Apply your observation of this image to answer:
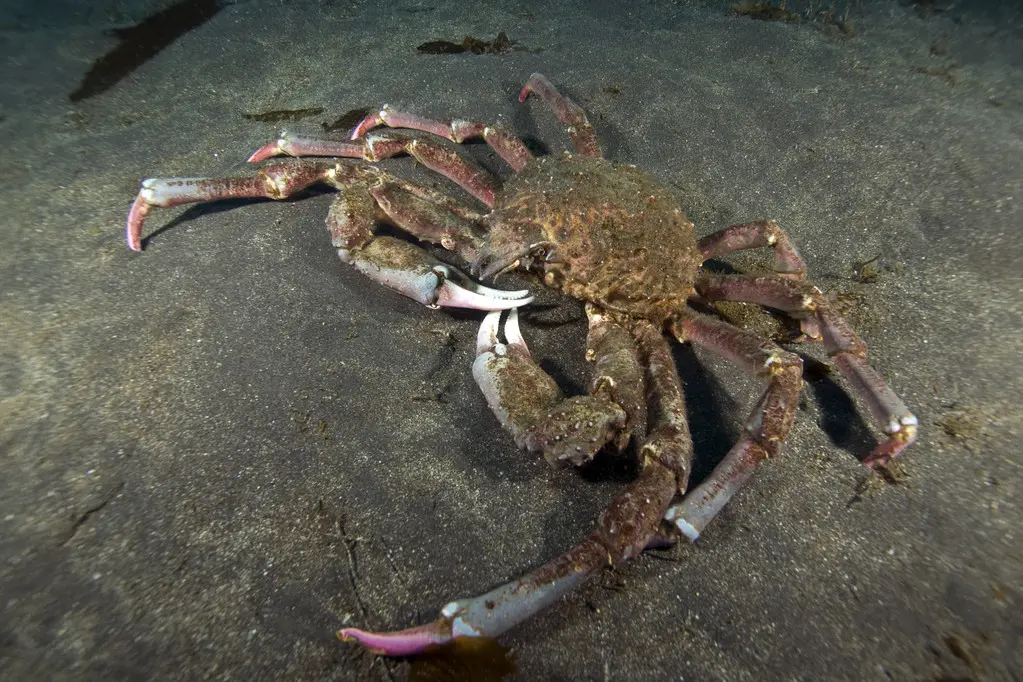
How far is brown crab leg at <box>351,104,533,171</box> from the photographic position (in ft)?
13.1

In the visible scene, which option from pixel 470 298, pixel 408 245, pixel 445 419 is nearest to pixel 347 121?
pixel 408 245

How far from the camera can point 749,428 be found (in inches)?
102

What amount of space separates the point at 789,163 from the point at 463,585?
4550 millimetres

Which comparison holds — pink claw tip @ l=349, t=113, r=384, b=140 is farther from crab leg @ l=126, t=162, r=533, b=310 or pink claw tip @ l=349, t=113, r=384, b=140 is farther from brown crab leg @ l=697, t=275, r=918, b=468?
brown crab leg @ l=697, t=275, r=918, b=468

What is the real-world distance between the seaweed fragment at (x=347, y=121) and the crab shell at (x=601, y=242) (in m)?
2.65

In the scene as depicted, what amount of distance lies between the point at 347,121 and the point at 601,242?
3407 mm

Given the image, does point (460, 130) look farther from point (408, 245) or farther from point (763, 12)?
point (763, 12)

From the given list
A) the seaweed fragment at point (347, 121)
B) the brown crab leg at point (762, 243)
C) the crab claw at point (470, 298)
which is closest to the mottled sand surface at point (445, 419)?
the seaweed fragment at point (347, 121)

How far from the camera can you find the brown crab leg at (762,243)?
337 centimetres

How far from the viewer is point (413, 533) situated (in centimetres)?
233

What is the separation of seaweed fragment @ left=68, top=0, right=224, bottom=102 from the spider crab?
12.5ft

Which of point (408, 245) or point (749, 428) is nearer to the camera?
point (749, 428)

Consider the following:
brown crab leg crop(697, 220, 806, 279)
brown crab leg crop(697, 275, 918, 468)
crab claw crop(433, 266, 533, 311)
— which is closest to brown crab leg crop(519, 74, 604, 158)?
brown crab leg crop(697, 220, 806, 279)

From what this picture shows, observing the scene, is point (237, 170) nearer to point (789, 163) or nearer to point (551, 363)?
point (551, 363)
